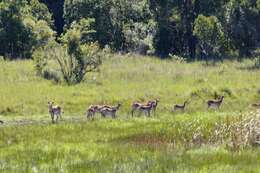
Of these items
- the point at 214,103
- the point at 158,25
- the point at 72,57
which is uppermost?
the point at 158,25

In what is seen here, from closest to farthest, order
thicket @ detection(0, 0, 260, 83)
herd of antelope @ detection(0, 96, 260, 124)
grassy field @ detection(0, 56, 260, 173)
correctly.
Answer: grassy field @ detection(0, 56, 260, 173), herd of antelope @ detection(0, 96, 260, 124), thicket @ detection(0, 0, 260, 83)

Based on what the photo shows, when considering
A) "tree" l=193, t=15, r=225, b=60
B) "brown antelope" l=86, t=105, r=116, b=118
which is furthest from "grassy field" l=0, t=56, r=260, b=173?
"tree" l=193, t=15, r=225, b=60

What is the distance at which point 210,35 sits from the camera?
2287 inches

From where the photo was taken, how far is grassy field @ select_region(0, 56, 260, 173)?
15.6 meters

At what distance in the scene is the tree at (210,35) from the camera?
57.5 metres

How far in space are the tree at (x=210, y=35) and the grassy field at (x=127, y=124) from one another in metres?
9.38

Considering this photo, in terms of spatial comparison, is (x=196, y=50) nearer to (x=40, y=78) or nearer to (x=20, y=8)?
(x=20, y=8)

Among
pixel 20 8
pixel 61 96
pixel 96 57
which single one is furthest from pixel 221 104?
pixel 20 8

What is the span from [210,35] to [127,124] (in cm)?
3523

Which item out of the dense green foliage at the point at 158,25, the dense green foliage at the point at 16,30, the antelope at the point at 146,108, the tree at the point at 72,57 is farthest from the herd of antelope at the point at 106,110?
the dense green foliage at the point at 16,30

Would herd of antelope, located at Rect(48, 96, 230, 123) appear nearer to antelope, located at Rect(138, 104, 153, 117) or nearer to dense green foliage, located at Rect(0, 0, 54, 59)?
antelope, located at Rect(138, 104, 153, 117)

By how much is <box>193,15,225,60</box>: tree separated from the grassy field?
9.38 metres

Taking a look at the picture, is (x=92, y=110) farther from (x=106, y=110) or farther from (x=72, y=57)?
(x=72, y=57)


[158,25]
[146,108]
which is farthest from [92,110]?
[158,25]
